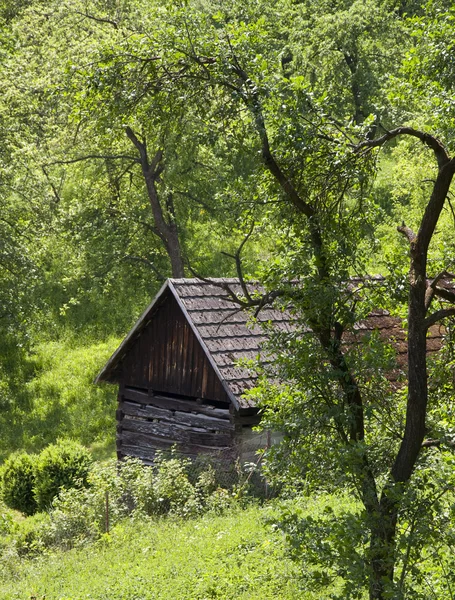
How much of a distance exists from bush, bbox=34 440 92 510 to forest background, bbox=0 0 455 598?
345 cm

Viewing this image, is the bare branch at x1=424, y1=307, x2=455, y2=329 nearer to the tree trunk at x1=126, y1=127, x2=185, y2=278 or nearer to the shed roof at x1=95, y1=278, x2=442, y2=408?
the shed roof at x1=95, y1=278, x2=442, y2=408

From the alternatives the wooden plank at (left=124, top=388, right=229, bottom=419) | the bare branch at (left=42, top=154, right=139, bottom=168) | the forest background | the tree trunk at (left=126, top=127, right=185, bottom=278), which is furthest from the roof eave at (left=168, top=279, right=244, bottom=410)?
the bare branch at (left=42, top=154, right=139, bottom=168)

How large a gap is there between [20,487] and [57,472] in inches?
36.5

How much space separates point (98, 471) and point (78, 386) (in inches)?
390

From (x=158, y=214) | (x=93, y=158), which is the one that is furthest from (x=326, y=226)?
(x=93, y=158)

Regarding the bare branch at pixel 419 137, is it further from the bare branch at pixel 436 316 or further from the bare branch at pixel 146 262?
the bare branch at pixel 146 262

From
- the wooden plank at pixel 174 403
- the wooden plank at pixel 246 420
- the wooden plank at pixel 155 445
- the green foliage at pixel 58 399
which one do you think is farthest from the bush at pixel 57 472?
the wooden plank at pixel 246 420

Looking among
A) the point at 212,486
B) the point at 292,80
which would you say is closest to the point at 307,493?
the point at 292,80

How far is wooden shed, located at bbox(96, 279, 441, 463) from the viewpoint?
13531 millimetres

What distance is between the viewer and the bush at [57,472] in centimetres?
1606

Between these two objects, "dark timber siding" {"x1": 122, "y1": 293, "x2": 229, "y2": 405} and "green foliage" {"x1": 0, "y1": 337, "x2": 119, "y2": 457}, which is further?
"green foliage" {"x1": 0, "y1": 337, "x2": 119, "y2": 457}

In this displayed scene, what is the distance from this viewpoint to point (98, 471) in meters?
13.5

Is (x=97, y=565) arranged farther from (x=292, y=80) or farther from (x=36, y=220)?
(x=36, y=220)

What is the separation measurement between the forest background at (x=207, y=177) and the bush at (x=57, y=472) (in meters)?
3.45
